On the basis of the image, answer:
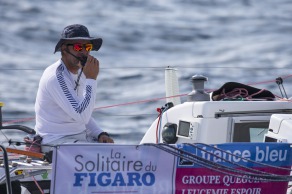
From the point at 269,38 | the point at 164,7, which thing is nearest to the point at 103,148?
the point at 269,38

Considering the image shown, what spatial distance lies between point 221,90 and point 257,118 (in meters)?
0.55

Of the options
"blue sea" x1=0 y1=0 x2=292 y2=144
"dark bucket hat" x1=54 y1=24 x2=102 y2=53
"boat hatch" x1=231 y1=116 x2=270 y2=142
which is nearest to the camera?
"dark bucket hat" x1=54 y1=24 x2=102 y2=53

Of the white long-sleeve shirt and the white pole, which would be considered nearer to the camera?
the white long-sleeve shirt

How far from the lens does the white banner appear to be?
5.88 metres

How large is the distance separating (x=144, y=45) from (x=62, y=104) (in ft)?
50.0

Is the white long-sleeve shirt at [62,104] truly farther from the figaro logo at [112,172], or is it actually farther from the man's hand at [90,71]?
the figaro logo at [112,172]

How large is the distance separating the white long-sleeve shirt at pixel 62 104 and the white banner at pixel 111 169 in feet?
2.52

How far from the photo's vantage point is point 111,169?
5980 millimetres

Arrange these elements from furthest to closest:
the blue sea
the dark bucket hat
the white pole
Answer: the blue sea
the white pole
the dark bucket hat

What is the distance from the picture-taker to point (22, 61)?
2023cm

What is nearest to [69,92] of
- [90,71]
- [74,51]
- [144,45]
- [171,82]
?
[90,71]

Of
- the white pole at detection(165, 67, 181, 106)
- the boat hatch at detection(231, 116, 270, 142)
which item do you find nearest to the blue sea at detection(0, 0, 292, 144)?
the white pole at detection(165, 67, 181, 106)

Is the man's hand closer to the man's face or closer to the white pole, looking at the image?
the man's face

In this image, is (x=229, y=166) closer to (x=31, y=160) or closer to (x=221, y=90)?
(x=31, y=160)
